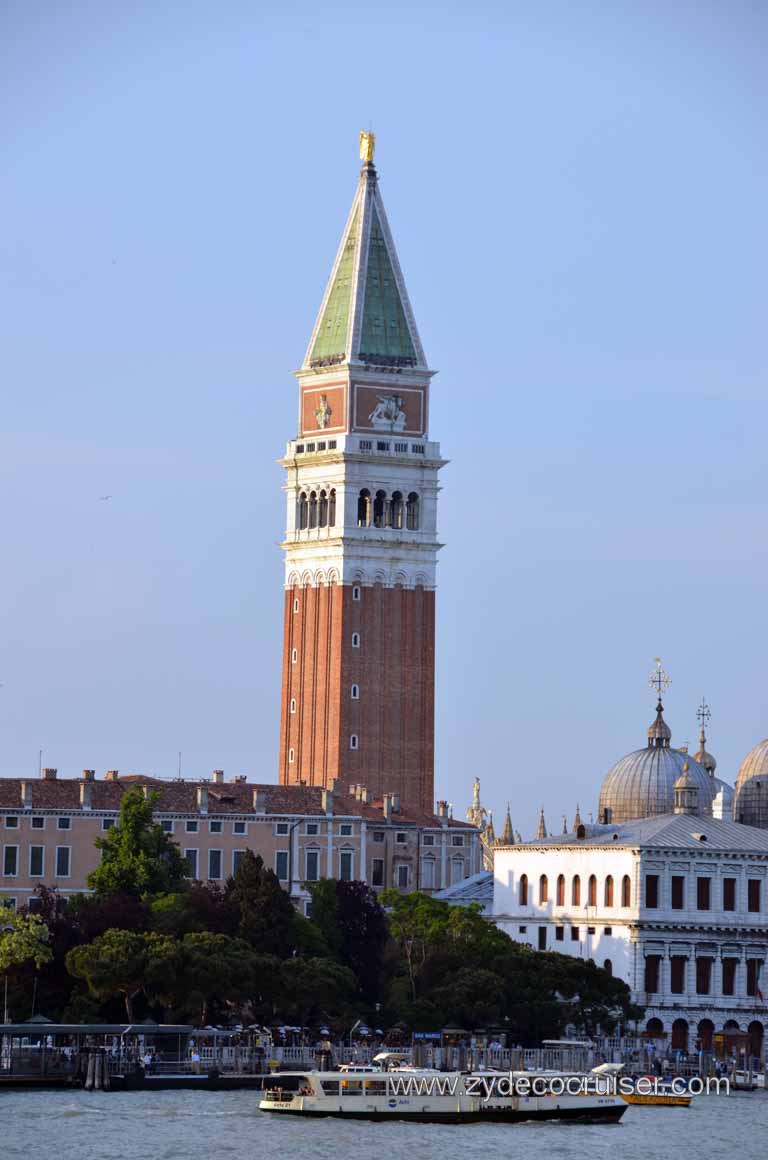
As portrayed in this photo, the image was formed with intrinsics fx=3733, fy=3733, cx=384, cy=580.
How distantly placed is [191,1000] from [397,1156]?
19.3 meters

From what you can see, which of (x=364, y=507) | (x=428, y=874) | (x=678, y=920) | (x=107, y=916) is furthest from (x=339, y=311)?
(x=107, y=916)

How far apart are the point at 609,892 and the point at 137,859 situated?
17037mm

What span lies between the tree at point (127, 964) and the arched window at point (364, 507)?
1888 inches

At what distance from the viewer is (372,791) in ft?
503

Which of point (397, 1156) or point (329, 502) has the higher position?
point (329, 502)

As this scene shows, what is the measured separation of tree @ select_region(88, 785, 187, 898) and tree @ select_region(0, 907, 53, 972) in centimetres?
703

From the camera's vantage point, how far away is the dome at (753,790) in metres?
141

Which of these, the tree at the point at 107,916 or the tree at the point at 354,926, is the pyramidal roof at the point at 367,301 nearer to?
the tree at the point at 354,926

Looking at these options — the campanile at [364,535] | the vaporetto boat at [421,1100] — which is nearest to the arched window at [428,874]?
the campanile at [364,535]

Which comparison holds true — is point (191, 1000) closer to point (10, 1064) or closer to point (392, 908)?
point (10, 1064)

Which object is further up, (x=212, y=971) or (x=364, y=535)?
(x=364, y=535)

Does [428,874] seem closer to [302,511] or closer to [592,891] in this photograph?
[592,891]

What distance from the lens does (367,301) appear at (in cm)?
15825

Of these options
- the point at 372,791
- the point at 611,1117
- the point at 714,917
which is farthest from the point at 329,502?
the point at 611,1117
